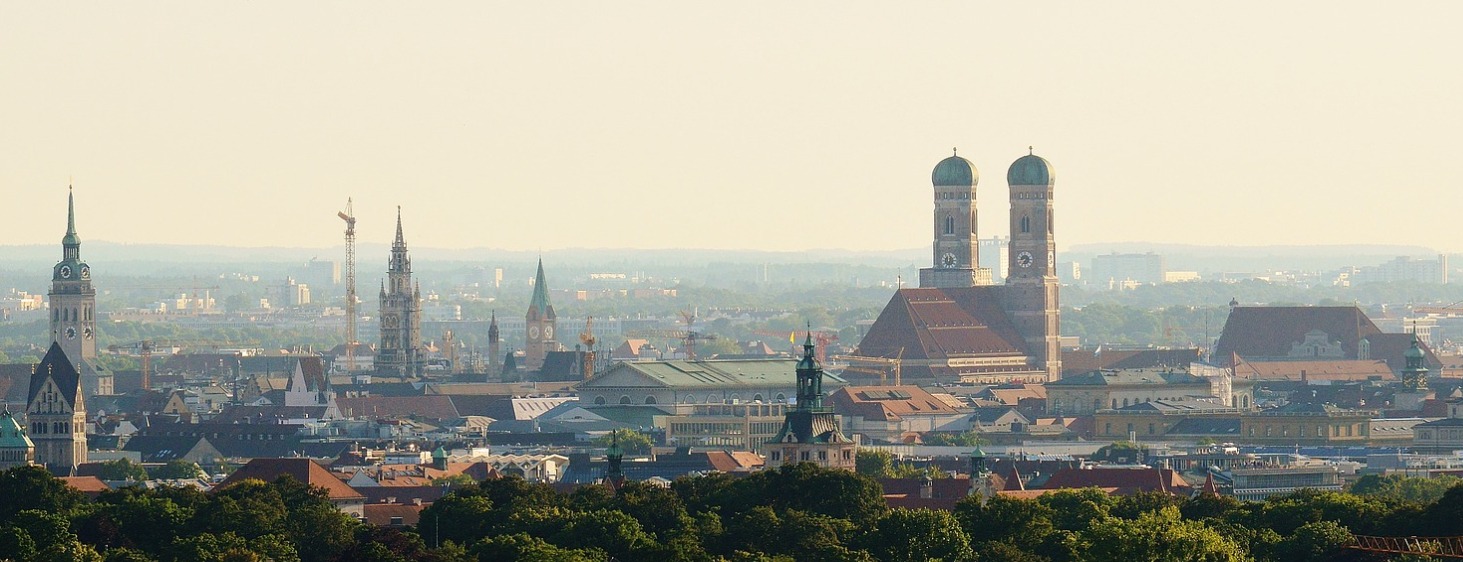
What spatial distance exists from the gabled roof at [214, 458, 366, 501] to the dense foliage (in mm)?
5654

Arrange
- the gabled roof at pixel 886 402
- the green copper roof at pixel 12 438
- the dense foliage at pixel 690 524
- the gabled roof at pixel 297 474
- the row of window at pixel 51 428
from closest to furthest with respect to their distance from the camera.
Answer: the dense foliage at pixel 690 524, the gabled roof at pixel 297 474, the green copper roof at pixel 12 438, the row of window at pixel 51 428, the gabled roof at pixel 886 402

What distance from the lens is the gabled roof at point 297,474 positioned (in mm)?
114250

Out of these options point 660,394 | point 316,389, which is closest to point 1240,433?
point 660,394

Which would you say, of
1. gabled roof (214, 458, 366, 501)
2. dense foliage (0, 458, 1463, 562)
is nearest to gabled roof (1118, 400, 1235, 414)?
gabled roof (214, 458, 366, 501)

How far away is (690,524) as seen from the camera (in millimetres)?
95875

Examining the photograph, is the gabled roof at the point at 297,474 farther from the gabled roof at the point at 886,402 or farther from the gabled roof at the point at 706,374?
the gabled roof at the point at 706,374

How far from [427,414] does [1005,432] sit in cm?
2822

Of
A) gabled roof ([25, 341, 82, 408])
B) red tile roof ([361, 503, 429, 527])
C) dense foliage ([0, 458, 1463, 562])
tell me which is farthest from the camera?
gabled roof ([25, 341, 82, 408])

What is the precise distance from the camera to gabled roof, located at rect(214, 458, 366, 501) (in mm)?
114250

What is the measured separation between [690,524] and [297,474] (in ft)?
79.9

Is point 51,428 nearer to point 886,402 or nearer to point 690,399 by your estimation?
point 886,402

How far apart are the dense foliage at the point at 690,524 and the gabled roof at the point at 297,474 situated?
565cm

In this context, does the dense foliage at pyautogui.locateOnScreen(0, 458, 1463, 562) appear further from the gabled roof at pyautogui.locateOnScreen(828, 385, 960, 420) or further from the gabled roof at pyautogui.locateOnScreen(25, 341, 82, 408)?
the gabled roof at pyautogui.locateOnScreen(828, 385, 960, 420)

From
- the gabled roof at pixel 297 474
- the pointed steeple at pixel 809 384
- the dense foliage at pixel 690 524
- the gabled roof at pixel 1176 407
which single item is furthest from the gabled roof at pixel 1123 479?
the gabled roof at pixel 1176 407
